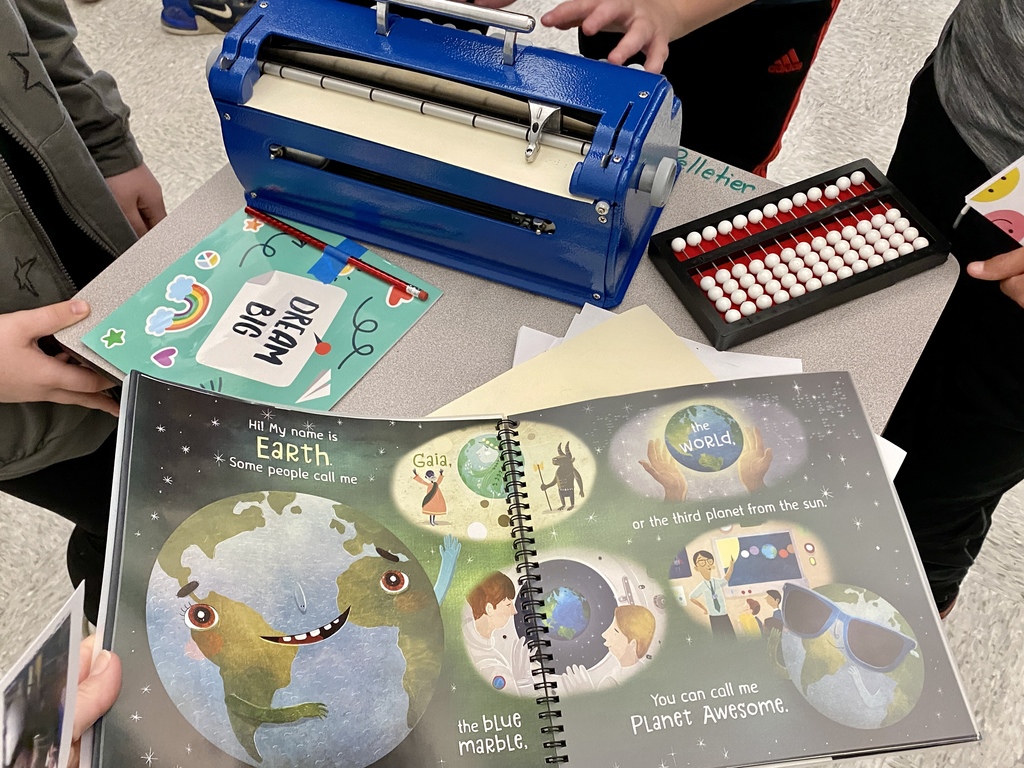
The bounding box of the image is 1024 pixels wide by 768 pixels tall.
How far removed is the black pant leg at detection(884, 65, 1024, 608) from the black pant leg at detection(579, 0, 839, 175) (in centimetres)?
22

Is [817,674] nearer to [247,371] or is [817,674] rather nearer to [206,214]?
[247,371]

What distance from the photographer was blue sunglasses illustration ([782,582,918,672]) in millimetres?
567

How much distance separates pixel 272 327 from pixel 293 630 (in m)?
0.33

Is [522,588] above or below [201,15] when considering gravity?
above

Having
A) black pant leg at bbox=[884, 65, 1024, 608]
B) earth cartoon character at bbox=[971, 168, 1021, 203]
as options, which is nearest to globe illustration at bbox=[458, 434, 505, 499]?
earth cartoon character at bbox=[971, 168, 1021, 203]

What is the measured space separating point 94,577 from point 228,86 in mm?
757

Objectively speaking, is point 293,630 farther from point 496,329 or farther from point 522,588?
point 496,329

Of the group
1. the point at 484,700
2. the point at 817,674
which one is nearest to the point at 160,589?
the point at 484,700

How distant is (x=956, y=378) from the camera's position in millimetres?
987

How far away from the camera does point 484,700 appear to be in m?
0.57

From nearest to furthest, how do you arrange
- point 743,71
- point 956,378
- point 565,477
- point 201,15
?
1. point 565,477
2. point 956,378
3. point 743,71
4. point 201,15

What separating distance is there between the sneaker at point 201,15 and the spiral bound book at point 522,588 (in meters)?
1.80

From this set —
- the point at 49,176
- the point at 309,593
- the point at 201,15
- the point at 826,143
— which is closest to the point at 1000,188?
the point at 309,593

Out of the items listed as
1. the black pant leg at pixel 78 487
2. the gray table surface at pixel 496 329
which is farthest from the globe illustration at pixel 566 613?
the black pant leg at pixel 78 487
